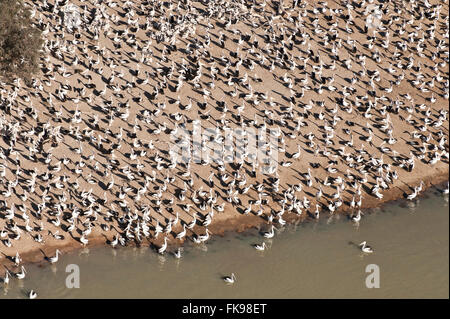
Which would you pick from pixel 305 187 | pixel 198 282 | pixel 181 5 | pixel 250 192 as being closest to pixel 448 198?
pixel 305 187

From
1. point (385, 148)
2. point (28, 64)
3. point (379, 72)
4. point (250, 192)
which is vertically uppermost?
point (379, 72)

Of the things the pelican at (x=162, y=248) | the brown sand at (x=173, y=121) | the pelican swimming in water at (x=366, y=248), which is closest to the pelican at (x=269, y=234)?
the brown sand at (x=173, y=121)

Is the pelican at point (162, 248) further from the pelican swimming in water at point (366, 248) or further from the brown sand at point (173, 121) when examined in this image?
the pelican swimming in water at point (366, 248)

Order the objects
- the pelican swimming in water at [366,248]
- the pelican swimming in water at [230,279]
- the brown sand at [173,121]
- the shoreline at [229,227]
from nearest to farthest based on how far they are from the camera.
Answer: the pelican swimming in water at [230,279], the shoreline at [229,227], the pelican swimming in water at [366,248], the brown sand at [173,121]

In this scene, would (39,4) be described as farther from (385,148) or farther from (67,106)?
(385,148)

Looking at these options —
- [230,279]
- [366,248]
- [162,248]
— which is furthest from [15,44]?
[366,248]
